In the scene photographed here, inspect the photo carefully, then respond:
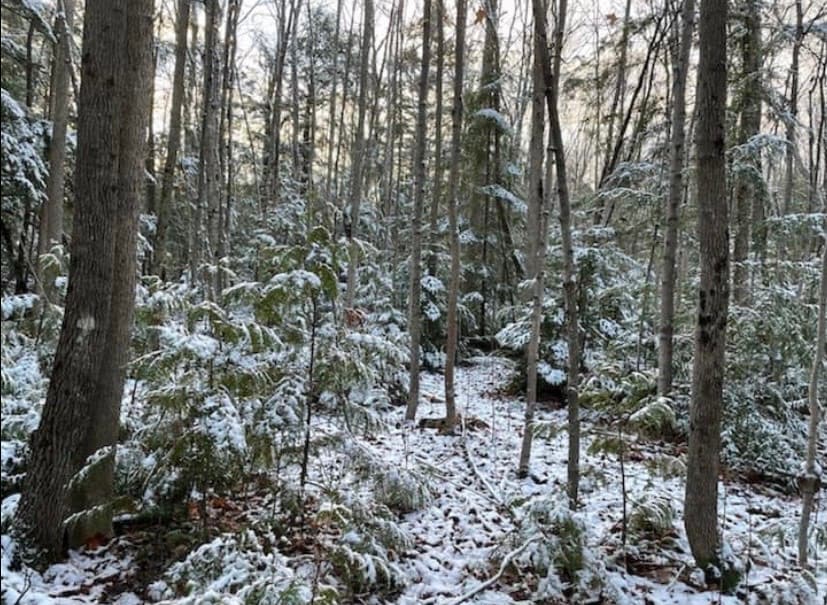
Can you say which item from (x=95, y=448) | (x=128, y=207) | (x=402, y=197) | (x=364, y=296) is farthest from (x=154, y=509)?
(x=402, y=197)

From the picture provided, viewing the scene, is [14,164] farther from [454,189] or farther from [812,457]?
[454,189]

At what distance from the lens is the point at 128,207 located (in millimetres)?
3377

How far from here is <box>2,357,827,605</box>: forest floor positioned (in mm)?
3139

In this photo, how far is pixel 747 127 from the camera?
26.3 feet

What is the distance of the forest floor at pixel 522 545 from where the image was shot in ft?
10.3

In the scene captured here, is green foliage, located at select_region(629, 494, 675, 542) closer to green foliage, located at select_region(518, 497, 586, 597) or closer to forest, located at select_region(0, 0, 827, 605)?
forest, located at select_region(0, 0, 827, 605)

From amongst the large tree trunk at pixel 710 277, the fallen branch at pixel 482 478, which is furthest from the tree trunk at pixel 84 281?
the large tree trunk at pixel 710 277

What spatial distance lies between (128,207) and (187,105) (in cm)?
1466

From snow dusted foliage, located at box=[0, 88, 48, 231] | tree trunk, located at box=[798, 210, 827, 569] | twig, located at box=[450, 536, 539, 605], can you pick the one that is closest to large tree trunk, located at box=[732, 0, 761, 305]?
tree trunk, located at box=[798, 210, 827, 569]

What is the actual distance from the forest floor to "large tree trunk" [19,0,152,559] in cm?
28

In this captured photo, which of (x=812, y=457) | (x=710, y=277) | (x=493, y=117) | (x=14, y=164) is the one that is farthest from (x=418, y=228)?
(x=14, y=164)

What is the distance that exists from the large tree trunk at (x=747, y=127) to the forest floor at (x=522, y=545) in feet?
9.06

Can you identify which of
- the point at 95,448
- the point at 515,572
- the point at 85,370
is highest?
the point at 85,370

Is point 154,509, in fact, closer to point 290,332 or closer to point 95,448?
point 95,448
